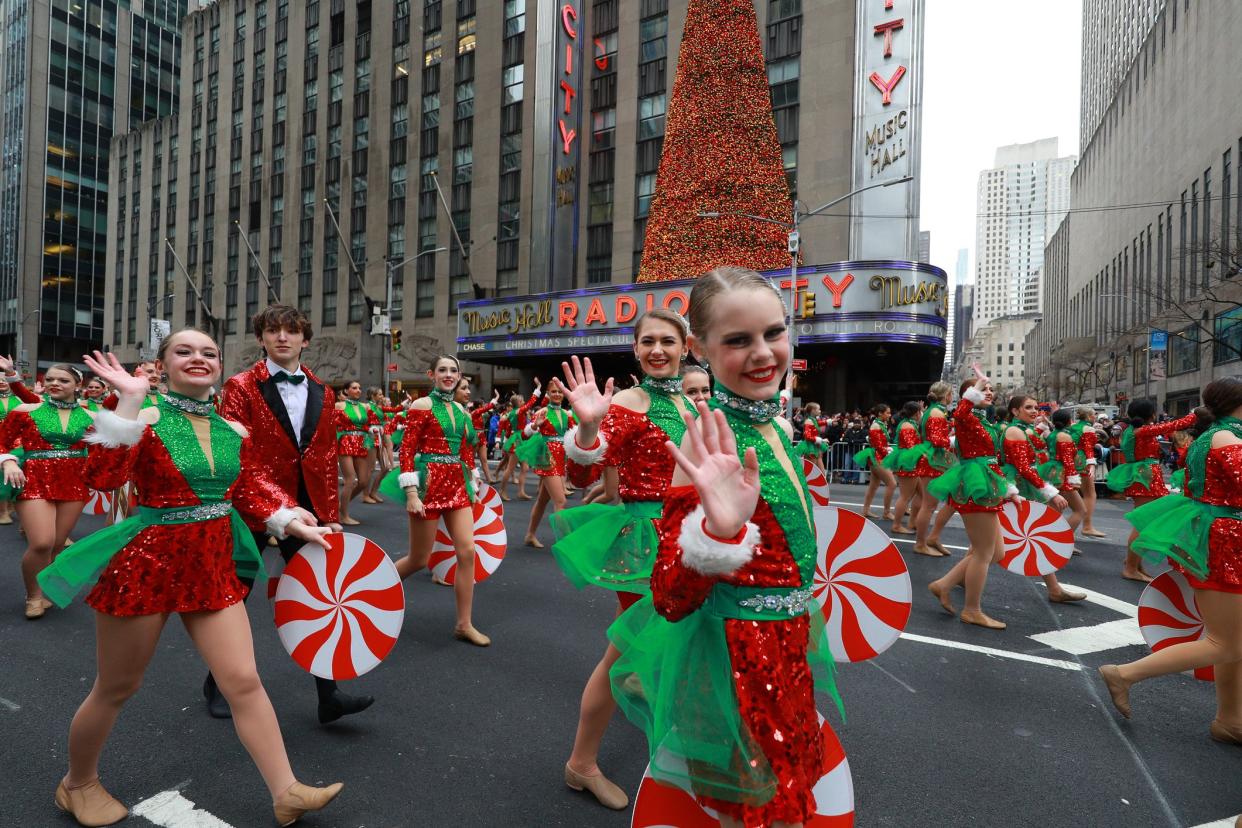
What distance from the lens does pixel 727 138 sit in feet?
82.1

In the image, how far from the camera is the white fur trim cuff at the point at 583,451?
Answer: 330cm

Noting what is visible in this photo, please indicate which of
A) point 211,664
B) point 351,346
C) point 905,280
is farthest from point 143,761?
point 351,346

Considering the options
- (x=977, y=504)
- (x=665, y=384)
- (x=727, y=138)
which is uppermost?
(x=727, y=138)

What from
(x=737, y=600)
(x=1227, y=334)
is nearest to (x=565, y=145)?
(x=737, y=600)

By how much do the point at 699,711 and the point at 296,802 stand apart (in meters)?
1.93

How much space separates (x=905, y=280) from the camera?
2292cm

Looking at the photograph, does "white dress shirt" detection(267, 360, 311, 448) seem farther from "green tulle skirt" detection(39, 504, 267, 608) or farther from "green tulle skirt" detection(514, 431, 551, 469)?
"green tulle skirt" detection(514, 431, 551, 469)

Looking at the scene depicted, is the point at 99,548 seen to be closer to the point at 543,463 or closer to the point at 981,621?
the point at 981,621

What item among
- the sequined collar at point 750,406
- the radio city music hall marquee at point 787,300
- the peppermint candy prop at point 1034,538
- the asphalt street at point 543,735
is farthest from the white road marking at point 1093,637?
the radio city music hall marquee at point 787,300

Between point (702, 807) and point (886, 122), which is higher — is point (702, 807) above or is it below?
below

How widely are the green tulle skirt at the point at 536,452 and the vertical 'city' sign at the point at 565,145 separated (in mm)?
22997

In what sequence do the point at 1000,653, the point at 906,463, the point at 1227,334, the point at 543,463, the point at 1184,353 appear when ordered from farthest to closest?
the point at 1184,353, the point at 1227,334, the point at 906,463, the point at 543,463, the point at 1000,653

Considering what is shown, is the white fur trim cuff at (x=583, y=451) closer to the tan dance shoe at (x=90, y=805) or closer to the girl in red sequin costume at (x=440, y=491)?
the girl in red sequin costume at (x=440, y=491)

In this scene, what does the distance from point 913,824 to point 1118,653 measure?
3301 millimetres
